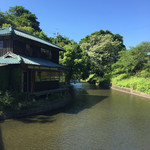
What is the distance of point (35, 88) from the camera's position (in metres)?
15.9

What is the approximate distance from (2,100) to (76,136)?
721 centimetres

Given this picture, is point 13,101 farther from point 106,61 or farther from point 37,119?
point 106,61

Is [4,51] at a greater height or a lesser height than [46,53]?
lesser

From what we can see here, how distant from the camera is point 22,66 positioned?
13.7 metres

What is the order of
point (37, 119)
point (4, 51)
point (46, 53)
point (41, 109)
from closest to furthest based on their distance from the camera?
point (37, 119), point (41, 109), point (4, 51), point (46, 53)

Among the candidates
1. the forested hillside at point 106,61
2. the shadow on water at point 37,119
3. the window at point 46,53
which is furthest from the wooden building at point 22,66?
the forested hillside at point 106,61

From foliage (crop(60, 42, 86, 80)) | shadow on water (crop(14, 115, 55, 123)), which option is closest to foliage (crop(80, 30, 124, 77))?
foliage (crop(60, 42, 86, 80))

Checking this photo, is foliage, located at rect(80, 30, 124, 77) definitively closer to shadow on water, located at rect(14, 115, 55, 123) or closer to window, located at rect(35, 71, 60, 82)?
window, located at rect(35, 71, 60, 82)

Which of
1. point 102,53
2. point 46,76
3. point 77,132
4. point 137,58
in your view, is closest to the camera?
point 77,132

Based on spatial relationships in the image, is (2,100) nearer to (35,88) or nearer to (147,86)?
(35,88)

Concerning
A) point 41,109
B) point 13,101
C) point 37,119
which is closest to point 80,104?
point 41,109

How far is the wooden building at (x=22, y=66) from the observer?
13961mm

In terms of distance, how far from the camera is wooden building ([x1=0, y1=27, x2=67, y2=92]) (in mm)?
13961

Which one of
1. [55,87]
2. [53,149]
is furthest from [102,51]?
[53,149]
